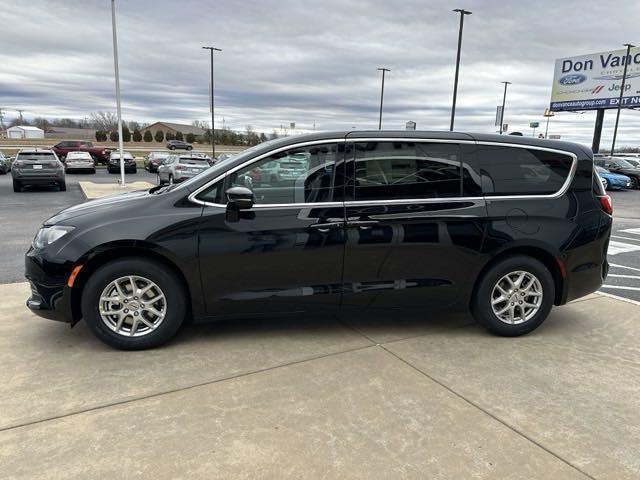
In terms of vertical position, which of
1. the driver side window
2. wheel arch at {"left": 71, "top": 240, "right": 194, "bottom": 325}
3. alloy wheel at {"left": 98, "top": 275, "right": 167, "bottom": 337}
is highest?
the driver side window

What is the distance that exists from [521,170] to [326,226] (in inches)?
74.6

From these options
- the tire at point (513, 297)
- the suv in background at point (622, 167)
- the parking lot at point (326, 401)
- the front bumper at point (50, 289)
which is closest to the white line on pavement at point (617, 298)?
the parking lot at point (326, 401)

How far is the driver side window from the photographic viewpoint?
13.1ft

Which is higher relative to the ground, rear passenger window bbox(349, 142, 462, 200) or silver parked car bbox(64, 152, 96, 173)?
rear passenger window bbox(349, 142, 462, 200)

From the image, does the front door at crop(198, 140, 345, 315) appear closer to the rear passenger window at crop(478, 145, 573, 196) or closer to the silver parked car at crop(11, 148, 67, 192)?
the rear passenger window at crop(478, 145, 573, 196)

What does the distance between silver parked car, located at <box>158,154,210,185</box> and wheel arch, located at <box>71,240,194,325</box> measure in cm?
1622

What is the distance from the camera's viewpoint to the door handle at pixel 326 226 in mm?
3974

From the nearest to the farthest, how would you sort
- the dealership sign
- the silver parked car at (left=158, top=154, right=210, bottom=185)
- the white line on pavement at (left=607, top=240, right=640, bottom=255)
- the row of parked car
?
the white line on pavement at (left=607, top=240, right=640, bottom=255), the silver parked car at (left=158, top=154, right=210, bottom=185), the row of parked car, the dealership sign

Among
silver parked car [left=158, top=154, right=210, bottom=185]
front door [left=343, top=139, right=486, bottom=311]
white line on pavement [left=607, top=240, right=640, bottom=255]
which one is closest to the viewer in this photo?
front door [left=343, top=139, right=486, bottom=311]

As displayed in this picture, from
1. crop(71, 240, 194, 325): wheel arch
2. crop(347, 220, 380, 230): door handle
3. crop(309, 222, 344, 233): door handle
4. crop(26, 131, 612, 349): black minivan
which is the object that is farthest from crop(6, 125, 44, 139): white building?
crop(347, 220, 380, 230): door handle

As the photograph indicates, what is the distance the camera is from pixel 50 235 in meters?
3.89

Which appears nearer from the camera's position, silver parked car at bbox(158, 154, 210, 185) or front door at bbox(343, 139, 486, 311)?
front door at bbox(343, 139, 486, 311)

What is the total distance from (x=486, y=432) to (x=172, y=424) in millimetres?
1873

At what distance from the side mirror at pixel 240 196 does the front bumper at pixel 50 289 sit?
53.7 inches
